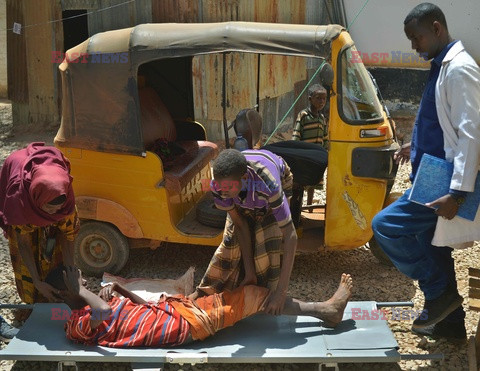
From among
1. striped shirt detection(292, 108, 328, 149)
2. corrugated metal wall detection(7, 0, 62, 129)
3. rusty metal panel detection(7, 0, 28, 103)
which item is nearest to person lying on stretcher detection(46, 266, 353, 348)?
striped shirt detection(292, 108, 328, 149)

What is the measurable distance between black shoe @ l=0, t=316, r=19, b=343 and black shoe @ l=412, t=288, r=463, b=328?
2.94 meters

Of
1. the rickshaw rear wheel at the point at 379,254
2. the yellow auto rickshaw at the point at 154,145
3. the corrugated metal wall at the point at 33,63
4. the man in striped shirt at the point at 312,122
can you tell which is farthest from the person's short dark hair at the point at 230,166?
the corrugated metal wall at the point at 33,63

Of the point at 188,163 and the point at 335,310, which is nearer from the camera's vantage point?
the point at 335,310

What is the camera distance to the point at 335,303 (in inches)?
183

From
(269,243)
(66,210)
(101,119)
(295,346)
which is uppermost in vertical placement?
(101,119)

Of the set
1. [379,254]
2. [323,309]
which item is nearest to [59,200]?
[323,309]

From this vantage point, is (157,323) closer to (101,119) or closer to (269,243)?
(269,243)

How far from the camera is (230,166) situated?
4.16 m

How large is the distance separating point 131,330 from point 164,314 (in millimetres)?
247

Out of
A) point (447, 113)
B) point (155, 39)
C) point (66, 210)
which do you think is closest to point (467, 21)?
A: point (155, 39)

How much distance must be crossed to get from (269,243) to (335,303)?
2.05 ft

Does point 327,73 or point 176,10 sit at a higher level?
point 176,10

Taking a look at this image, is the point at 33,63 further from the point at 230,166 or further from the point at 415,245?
the point at 415,245

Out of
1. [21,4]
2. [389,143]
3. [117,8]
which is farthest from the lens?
[21,4]
